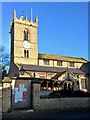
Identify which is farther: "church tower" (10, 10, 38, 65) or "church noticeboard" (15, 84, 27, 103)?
"church tower" (10, 10, 38, 65)

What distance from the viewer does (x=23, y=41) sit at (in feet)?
179

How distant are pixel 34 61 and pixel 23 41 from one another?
5.29 meters

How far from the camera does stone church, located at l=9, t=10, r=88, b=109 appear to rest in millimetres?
47688

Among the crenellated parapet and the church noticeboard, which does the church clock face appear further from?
the church noticeboard

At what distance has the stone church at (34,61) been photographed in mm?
47688

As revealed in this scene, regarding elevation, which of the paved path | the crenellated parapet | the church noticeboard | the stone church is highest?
the crenellated parapet

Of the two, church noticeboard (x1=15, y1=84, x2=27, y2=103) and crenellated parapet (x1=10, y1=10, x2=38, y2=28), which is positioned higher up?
crenellated parapet (x1=10, y1=10, x2=38, y2=28)

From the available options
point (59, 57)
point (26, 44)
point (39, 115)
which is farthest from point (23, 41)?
point (39, 115)

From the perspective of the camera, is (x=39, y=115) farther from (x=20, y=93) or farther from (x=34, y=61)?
(x=34, y=61)

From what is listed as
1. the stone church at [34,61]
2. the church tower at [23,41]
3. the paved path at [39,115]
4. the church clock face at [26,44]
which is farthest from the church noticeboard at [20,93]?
the church clock face at [26,44]

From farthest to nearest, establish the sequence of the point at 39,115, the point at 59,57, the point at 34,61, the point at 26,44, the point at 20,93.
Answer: the point at 59,57
the point at 26,44
the point at 34,61
the point at 20,93
the point at 39,115

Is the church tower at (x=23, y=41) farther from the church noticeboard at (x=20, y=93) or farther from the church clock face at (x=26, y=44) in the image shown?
the church noticeboard at (x=20, y=93)

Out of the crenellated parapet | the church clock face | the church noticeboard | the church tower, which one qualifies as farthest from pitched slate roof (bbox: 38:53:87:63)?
the church noticeboard

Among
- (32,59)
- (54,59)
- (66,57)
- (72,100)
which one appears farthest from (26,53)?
(72,100)
